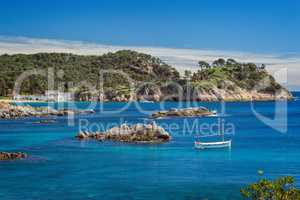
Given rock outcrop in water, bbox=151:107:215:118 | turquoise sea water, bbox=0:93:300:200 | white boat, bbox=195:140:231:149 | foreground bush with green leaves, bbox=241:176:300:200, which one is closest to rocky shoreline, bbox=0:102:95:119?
rock outcrop in water, bbox=151:107:215:118

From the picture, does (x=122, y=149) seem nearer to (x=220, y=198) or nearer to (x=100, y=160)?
(x=100, y=160)

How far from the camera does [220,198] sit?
44.9m

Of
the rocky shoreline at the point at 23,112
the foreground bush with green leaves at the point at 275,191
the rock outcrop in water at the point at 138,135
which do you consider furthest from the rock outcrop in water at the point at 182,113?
the foreground bush with green leaves at the point at 275,191

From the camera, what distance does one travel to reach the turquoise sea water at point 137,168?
47906 millimetres

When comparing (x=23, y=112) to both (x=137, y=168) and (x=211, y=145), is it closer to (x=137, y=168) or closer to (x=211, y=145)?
(x=211, y=145)

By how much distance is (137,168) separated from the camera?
6069cm

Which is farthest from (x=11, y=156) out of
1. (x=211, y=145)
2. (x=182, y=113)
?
(x=182, y=113)

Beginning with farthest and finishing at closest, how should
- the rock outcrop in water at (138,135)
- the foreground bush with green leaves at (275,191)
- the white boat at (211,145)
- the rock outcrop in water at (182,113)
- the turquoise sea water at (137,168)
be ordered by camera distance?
the rock outcrop in water at (182,113) < the rock outcrop in water at (138,135) < the white boat at (211,145) < the turquoise sea water at (137,168) < the foreground bush with green leaves at (275,191)

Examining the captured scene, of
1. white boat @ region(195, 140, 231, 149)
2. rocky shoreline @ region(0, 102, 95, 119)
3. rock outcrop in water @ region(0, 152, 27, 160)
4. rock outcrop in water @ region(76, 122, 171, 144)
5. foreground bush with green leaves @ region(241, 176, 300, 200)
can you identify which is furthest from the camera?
rocky shoreline @ region(0, 102, 95, 119)

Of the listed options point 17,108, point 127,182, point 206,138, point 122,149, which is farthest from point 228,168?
point 17,108

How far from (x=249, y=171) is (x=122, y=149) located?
21822 millimetres

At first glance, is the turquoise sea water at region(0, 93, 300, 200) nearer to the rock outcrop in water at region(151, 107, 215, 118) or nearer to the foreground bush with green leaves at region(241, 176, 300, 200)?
the foreground bush with green leaves at region(241, 176, 300, 200)

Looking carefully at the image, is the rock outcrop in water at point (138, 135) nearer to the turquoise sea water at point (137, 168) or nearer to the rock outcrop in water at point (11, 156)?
the turquoise sea water at point (137, 168)

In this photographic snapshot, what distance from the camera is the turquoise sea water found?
4791 centimetres
